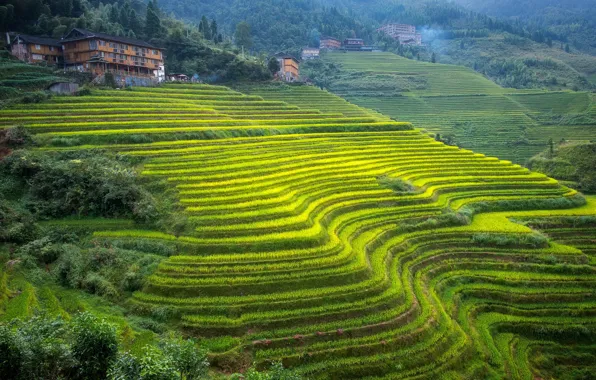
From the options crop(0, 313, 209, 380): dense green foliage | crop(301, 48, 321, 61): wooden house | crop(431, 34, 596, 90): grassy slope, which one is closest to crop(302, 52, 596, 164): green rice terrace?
crop(301, 48, 321, 61): wooden house

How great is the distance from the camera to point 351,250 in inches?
853

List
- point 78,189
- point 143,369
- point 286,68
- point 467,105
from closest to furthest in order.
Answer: point 143,369
point 78,189
point 286,68
point 467,105

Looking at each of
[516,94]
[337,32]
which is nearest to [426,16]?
[337,32]

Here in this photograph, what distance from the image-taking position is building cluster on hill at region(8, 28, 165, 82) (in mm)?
44094

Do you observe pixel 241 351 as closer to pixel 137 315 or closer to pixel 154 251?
pixel 137 315

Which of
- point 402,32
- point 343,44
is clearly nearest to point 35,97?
point 343,44

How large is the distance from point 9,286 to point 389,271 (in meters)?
16.9

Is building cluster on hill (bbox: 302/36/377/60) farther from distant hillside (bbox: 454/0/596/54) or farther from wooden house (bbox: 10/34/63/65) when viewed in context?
distant hillside (bbox: 454/0/596/54)

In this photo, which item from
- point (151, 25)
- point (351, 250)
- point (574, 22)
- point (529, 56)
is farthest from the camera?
point (574, 22)

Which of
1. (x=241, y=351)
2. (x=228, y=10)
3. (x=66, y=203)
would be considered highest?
(x=228, y=10)

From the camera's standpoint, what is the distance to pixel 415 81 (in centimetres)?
8875

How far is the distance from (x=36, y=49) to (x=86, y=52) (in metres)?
5.57

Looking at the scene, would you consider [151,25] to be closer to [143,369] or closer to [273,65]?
[273,65]

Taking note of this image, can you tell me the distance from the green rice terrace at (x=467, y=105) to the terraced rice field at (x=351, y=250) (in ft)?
85.4
